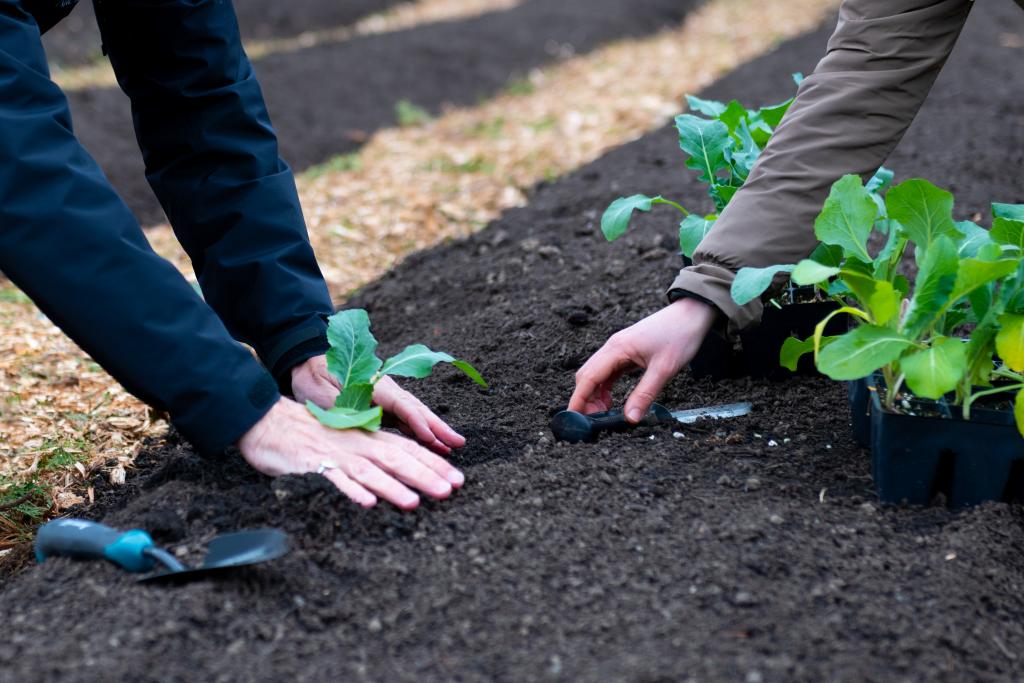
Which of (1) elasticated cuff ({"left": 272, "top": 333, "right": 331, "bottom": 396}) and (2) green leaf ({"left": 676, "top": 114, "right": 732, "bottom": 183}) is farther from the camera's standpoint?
(2) green leaf ({"left": 676, "top": 114, "right": 732, "bottom": 183})

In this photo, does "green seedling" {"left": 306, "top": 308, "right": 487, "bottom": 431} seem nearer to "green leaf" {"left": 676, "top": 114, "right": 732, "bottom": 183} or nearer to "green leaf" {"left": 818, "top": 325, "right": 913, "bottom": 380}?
"green leaf" {"left": 818, "top": 325, "right": 913, "bottom": 380}

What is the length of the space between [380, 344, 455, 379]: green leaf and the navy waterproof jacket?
0.94 feet

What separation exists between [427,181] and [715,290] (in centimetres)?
425

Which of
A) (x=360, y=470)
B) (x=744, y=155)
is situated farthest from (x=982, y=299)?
(x=360, y=470)

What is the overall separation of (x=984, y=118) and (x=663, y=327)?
4.71 metres

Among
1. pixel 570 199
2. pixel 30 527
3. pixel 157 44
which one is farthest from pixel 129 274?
pixel 570 199

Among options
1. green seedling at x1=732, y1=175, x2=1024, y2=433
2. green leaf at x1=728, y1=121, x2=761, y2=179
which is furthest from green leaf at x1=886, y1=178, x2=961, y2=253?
green leaf at x1=728, y1=121, x2=761, y2=179

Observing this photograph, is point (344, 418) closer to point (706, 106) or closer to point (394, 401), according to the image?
point (394, 401)

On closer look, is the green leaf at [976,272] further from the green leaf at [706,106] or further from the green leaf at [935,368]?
the green leaf at [706,106]

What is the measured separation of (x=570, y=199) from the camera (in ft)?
17.1

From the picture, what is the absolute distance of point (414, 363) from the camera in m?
2.32

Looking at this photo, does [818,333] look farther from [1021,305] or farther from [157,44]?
[157,44]

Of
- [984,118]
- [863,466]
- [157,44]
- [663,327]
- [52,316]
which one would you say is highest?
[157,44]

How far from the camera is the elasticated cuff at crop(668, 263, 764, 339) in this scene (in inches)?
90.0
